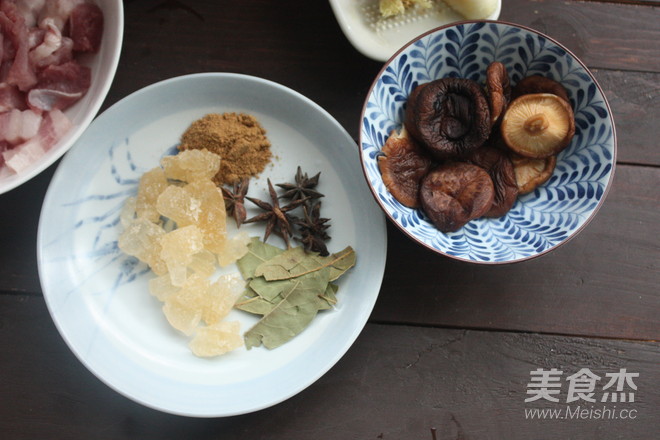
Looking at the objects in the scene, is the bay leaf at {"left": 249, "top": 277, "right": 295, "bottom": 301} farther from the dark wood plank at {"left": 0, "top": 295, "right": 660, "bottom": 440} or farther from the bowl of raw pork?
the bowl of raw pork

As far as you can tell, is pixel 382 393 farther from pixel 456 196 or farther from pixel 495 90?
pixel 495 90

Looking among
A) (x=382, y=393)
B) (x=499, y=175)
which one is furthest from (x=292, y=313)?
(x=499, y=175)

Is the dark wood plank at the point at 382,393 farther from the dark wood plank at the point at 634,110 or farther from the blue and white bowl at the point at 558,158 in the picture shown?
the dark wood plank at the point at 634,110

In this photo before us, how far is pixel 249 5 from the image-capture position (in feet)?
4.86

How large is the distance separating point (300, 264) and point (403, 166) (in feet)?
1.16

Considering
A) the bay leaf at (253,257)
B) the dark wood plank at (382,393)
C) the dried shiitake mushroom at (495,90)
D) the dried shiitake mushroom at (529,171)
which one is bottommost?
the dark wood plank at (382,393)

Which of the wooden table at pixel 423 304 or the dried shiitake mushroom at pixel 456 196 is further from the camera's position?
the wooden table at pixel 423 304

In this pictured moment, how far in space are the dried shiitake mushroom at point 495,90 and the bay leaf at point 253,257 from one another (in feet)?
2.07

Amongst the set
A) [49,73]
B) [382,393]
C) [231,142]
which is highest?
[49,73]

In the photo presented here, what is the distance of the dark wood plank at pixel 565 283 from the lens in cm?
146

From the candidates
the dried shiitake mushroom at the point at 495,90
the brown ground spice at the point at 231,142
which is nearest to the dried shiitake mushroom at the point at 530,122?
the dried shiitake mushroom at the point at 495,90

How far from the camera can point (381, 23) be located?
1.41 m

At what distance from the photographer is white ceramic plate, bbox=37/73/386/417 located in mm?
1338

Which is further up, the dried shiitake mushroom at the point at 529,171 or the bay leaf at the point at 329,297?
the dried shiitake mushroom at the point at 529,171
